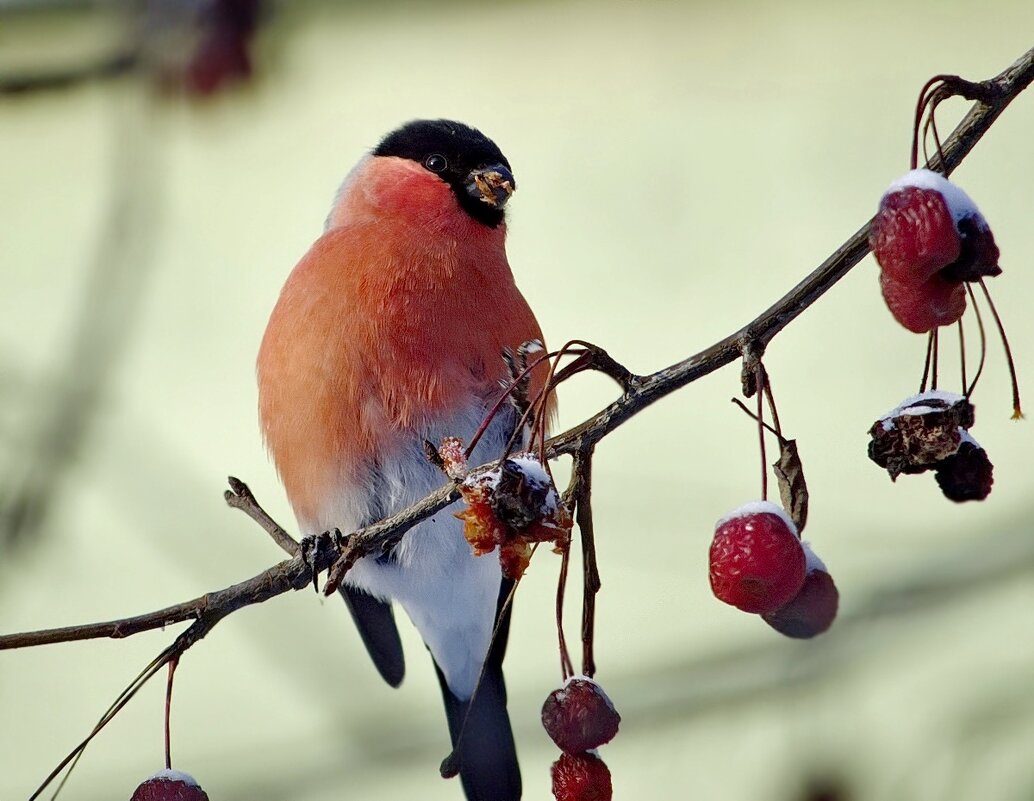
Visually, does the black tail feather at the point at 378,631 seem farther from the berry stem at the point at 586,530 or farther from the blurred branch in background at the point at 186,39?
the berry stem at the point at 586,530

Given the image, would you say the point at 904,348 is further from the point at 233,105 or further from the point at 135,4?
the point at 135,4

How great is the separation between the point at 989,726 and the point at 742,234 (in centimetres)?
203

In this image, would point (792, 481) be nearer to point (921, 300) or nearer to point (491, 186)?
point (921, 300)

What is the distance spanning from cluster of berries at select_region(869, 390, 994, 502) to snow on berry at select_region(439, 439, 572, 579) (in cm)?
28

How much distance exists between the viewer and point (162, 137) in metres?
1.58

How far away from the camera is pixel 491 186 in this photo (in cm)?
206

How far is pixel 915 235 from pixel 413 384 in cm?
95

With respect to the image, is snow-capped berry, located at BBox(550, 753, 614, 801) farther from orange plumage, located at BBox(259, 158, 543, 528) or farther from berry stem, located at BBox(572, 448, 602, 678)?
orange plumage, located at BBox(259, 158, 543, 528)

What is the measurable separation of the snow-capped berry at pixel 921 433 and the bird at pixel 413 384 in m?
0.77

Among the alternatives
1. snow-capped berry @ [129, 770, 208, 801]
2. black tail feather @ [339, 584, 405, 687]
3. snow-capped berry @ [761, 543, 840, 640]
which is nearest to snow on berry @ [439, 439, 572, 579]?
snow-capped berry @ [761, 543, 840, 640]

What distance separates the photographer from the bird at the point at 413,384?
1.80 m

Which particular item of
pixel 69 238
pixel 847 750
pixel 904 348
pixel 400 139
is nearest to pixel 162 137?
pixel 400 139

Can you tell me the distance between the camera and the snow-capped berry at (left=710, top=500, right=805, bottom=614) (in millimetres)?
1090

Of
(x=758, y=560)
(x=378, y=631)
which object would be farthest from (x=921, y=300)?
(x=378, y=631)
